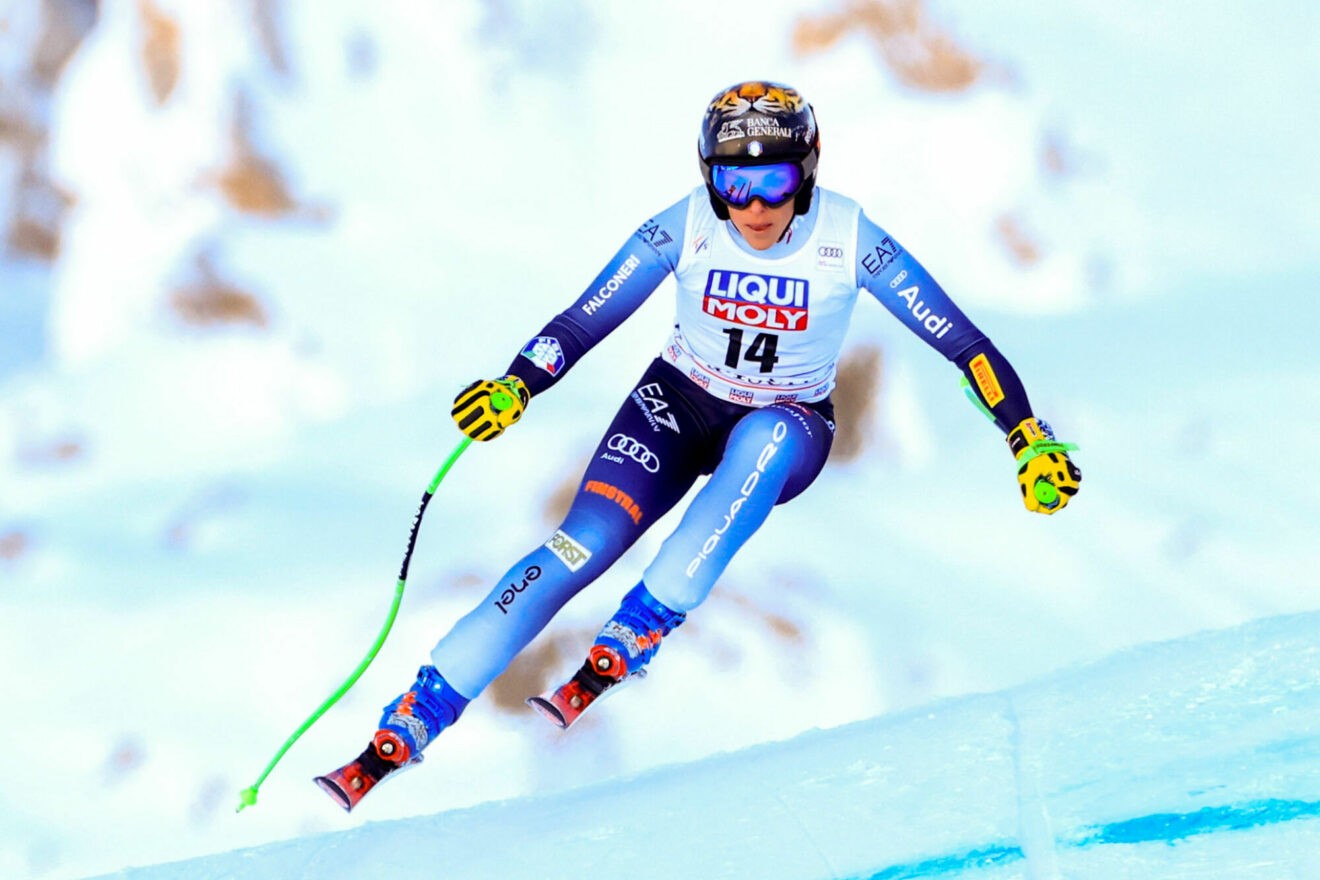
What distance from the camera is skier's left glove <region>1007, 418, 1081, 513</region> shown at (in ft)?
12.4

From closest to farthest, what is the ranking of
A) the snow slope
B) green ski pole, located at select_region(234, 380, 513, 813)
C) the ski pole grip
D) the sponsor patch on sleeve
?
the snow slope → the ski pole grip → green ski pole, located at select_region(234, 380, 513, 813) → the sponsor patch on sleeve

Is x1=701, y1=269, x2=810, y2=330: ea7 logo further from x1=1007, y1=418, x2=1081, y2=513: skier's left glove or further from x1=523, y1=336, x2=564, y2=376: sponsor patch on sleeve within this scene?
x1=1007, y1=418, x2=1081, y2=513: skier's left glove

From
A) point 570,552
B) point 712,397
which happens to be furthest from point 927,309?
point 570,552

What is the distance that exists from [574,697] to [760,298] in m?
1.28

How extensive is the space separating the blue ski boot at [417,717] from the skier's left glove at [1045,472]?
1.67 metres

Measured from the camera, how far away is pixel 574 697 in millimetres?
3873

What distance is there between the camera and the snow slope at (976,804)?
11.6ft

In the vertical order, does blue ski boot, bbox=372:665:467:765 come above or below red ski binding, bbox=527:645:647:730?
below

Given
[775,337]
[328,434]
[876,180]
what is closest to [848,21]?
[876,180]

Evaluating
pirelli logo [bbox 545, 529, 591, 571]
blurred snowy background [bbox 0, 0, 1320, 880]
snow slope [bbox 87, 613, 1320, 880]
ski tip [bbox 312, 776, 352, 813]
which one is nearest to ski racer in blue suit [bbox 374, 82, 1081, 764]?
pirelli logo [bbox 545, 529, 591, 571]

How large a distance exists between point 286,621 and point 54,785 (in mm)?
993

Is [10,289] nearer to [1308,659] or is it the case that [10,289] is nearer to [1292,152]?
[1308,659]

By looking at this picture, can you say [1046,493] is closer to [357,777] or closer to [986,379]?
[986,379]

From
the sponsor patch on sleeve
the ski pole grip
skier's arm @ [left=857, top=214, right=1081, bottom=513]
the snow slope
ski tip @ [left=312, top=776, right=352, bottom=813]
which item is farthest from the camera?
the sponsor patch on sleeve
